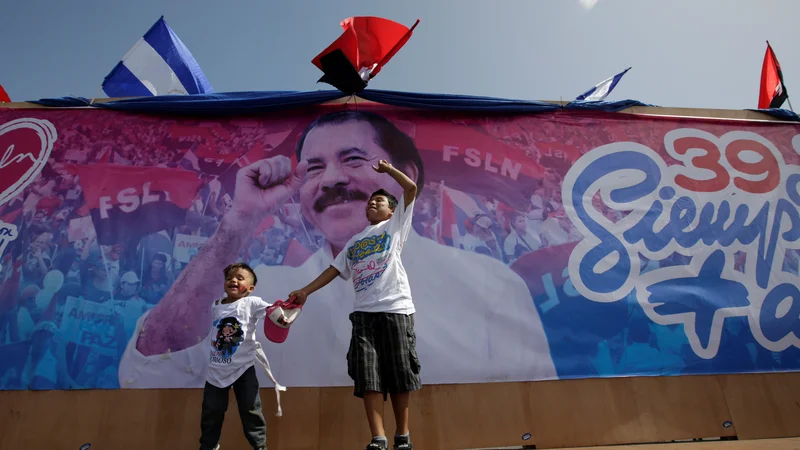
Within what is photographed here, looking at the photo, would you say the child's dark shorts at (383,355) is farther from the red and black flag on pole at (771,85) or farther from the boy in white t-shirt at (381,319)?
the red and black flag on pole at (771,85)

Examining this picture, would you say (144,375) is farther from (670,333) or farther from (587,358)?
(670,333)

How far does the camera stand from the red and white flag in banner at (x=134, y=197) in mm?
2545

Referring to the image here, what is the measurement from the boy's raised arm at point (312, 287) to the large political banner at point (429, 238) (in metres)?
0.56

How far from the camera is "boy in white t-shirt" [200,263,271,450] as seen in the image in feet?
6.20

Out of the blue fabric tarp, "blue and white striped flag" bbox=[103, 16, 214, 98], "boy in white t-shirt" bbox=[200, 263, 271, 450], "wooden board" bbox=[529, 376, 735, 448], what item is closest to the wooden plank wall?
"wooden board" bbox=[529, 376, 735, 448]

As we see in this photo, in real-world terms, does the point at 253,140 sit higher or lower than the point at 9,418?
higher

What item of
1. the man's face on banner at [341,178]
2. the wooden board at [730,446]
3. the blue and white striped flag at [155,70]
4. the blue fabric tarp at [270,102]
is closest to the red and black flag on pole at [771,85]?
the blue fabric tarp at [270,102]

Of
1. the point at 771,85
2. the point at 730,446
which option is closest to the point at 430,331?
the point at 730,446

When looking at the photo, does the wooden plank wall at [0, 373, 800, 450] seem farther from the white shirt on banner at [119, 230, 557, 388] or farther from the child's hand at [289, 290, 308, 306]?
the child's hand at [289, 290, 308, 306]

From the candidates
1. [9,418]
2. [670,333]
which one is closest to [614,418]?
[670,333]

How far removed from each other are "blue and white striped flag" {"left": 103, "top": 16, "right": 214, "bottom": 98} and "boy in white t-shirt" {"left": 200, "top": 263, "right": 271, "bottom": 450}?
1.84 m

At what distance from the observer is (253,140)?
8.96ft

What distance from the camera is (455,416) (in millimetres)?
2248

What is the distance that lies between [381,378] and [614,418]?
1364 millimetres
